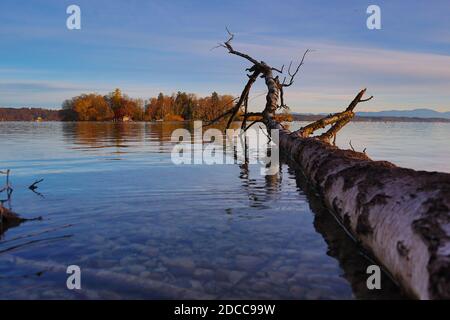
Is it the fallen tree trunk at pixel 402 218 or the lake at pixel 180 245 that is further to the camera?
the lake at pixel 180 245

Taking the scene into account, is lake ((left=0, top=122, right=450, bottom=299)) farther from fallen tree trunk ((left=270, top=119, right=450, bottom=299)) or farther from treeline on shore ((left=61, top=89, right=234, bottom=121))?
treeline on shore ((left=61, top=89, right=234, bottom=121))

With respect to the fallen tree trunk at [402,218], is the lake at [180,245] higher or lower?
lower

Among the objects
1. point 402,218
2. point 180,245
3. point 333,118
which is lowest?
point 180,245

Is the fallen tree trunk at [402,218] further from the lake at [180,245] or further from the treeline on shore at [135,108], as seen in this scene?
the treeline on shore at [135,108]

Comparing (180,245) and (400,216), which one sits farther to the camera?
(180,245)

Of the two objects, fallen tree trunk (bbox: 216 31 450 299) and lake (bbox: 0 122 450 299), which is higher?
Result: fallen tree trunk (bbox: 216 31 450 299)

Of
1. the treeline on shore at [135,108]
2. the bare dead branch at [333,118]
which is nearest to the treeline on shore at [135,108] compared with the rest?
the treeline on shore at [135,108]

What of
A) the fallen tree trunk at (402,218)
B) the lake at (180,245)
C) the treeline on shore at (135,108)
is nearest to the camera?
the fallen tree trunk at (402,218)

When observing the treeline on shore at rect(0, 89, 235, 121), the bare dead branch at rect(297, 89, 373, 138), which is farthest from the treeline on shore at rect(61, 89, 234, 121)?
the bare dead branch at rect(297, 89, 373, 138)

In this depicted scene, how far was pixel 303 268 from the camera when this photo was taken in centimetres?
397

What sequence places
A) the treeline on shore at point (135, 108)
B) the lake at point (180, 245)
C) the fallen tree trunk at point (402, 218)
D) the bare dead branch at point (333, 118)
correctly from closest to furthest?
the fallen tree trunk at point (402, 218), the lake at point (180, 245), the bare dead branch at point (333, 118), the treeline on shore at point (135, 108)

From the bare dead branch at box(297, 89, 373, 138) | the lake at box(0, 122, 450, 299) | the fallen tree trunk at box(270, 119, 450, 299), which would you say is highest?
the bare dead branch at box(297, 89, 373, 138)

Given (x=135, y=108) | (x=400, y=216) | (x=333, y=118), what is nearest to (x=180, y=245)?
(x=400, y=216)

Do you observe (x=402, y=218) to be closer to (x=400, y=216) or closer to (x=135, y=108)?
(x=400, y=216)
